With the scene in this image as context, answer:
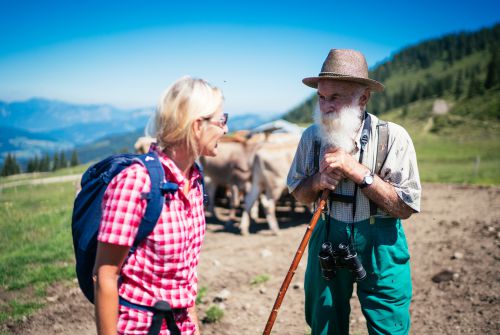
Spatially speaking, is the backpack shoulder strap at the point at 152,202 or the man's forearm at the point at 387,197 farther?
the man's forearm at the point at 387,197

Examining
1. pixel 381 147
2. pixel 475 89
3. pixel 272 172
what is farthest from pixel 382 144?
pixel 475 89

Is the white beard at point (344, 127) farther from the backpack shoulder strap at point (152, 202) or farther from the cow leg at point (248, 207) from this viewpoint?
the cow leg at point (248, 207)

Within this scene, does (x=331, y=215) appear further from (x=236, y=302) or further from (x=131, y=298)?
(x=236, y=302)

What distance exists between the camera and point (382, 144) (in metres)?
2.43

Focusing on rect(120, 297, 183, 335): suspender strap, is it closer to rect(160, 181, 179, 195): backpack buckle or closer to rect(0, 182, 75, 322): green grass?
rect(160, 181, 179, 195): backpack buckle

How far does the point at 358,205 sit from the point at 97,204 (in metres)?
1.68

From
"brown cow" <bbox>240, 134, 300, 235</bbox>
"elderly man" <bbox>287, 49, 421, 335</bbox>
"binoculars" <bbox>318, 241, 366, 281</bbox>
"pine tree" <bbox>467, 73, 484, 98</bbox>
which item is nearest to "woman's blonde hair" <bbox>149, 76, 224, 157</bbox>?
"elderly man" <bbox>287, 49, 421, 335</bbox>

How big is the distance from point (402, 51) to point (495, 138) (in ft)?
434

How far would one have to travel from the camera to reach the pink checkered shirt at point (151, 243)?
1496 millimetres

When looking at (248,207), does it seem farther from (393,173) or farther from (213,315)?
(393,173)

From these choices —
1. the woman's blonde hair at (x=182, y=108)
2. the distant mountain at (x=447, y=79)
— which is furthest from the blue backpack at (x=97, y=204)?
the distant mountain at (x=447, y=79)

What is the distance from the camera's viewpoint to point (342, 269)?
2488mm

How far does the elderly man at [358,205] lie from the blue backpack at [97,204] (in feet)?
3.90

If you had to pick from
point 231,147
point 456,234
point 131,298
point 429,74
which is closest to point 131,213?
point 131,298
